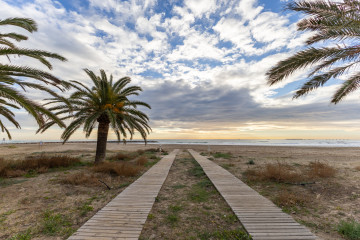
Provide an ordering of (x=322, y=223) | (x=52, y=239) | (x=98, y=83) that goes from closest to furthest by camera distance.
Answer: (x=52, y=239) < (x=322, y=223) < (x=98, y=83)

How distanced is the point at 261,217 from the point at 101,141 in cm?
1078

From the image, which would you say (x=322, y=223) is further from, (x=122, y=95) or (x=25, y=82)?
(x=122, y=95)

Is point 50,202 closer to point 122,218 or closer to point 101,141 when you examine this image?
point 122,218

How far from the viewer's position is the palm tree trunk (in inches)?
451

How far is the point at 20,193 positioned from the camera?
5.94 metres

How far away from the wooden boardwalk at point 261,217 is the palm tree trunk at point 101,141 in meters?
8.71

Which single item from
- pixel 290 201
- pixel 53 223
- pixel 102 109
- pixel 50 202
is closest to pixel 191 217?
pixel 290 201

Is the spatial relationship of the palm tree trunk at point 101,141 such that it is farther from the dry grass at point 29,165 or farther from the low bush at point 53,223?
the low bush at point 53,223

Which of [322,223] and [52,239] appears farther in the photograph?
[322,223]

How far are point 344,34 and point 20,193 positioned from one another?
1293 cm

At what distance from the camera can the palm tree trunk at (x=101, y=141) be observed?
1147 cm

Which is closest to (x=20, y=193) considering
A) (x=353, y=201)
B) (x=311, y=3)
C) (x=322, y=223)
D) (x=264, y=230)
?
(x=264, y=230)

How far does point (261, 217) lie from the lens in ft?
13.3

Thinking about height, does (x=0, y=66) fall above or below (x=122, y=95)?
below
